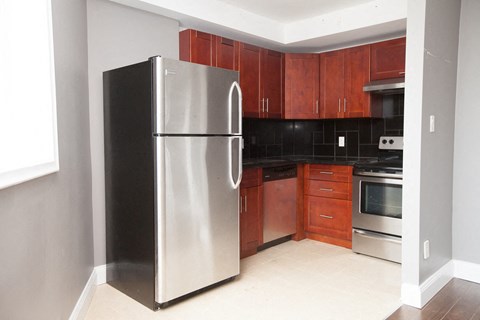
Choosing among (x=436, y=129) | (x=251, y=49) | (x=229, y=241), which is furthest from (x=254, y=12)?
(x=229, y=241)

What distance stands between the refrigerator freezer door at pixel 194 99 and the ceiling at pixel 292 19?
79cm

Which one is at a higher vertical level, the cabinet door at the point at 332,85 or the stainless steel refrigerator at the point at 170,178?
the cabinet door at the point at 332,85

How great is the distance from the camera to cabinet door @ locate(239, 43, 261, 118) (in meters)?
3.65

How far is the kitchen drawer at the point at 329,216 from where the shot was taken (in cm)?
368

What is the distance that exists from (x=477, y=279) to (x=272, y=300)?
1.65 m

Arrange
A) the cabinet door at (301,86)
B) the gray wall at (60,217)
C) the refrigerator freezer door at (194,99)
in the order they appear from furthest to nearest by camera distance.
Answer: the cabinet door at (301,86), the refrigerator freezer door at (194,99), the gray wall at (60,217)

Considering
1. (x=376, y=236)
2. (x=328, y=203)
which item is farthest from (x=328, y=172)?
(x=376, y=236)

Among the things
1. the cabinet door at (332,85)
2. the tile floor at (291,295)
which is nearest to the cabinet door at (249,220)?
the tile floor at (291,295)

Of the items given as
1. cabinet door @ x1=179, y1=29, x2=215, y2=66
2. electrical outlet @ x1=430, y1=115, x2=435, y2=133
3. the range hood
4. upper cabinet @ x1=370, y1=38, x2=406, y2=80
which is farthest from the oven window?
cabinet door @ x1=179, y1=29, x2=215, y2=66

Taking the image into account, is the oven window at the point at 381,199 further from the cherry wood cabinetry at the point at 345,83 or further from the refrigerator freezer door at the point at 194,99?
the refrigerator freezer door at the point at 194,99

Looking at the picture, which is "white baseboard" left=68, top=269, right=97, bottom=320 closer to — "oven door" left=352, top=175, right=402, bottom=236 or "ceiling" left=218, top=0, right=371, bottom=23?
"oven door" left=352, top=175, right=402, bottom=236

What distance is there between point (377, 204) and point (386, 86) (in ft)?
3.73

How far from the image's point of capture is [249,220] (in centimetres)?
344

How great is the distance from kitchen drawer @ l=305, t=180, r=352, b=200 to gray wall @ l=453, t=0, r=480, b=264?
98 centimetres
